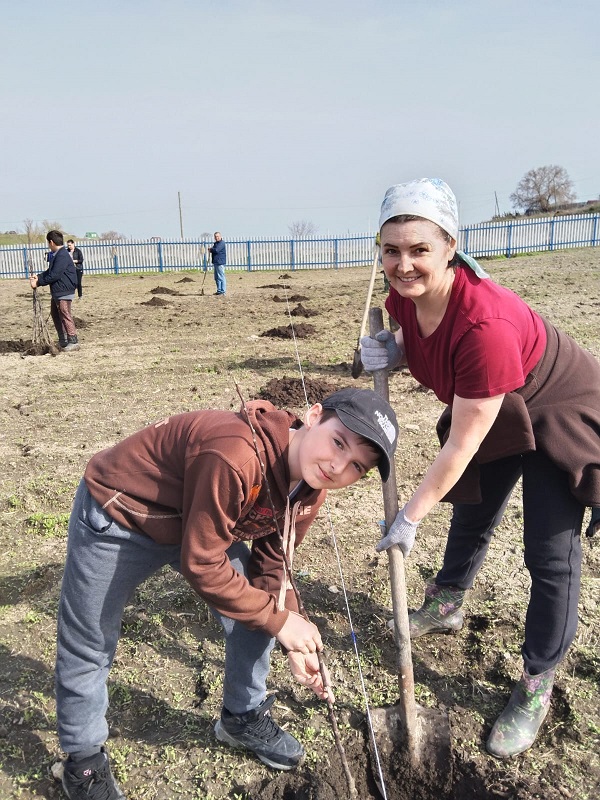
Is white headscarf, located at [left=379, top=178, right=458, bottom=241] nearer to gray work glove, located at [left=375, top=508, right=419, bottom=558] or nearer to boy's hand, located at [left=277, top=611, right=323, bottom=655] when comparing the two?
gray work glove, located at [left=375, top=508, right=419, bottom=558]

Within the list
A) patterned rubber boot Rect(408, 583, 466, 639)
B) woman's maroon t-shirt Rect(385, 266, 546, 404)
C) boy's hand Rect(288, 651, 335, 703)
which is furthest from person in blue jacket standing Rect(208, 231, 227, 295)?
boy's hand Rect(288, 651, 335, 703)

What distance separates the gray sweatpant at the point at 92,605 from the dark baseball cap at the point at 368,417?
27.8 inches

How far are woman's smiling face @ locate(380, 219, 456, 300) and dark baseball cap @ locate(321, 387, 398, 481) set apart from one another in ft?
1.31

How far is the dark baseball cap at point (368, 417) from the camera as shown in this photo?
1696 millimetres

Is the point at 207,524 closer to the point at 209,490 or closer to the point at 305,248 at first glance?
the point at 209,490

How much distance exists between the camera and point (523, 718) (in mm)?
2486

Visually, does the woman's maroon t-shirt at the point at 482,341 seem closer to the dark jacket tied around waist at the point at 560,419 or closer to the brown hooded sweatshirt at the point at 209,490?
the dark jacket tied around waist at the point at 560,419

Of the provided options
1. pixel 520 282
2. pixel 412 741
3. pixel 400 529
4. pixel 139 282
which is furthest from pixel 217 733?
pixel 139 282

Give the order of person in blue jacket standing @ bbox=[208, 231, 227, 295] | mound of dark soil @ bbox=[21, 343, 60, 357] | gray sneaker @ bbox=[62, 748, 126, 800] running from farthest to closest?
person in blue jacket standing @ bbox=[208, 231, 227, 295] < mound of dark soil @ bbox=[21, 343, 60, 357] < gray sneaker @ bbox=[62, 748, 126, 800]

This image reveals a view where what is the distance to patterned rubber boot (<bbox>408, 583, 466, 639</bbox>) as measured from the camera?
3.00 m

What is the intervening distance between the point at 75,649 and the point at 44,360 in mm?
7641

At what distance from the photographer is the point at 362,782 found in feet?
7.88

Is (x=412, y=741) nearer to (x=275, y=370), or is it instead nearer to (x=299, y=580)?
(x=299, y=580)

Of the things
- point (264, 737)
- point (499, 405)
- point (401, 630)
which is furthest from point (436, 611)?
point (499, 405)
